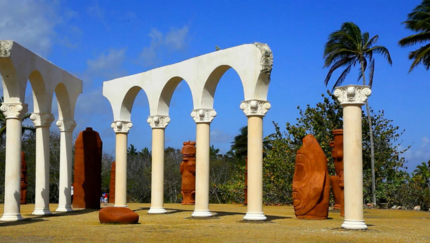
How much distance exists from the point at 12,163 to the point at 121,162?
6649 mm

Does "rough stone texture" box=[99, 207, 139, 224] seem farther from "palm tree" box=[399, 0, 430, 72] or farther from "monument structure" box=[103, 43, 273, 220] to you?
"palm tree" box=[399, 0, 430, 72]

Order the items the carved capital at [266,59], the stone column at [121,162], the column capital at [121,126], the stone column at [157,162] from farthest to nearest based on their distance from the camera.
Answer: the column capital at [121,126] < the stone column at [121,162] < the stone column at [157,162] < the carved capital at [266,59]

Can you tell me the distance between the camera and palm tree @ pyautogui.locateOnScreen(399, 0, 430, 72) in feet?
103

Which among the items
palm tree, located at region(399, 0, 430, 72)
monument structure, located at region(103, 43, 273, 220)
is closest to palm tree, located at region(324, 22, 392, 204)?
palm tree, located at region(399, 0, 430, 72)

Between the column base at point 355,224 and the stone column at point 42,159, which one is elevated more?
the stone column at point 42,159

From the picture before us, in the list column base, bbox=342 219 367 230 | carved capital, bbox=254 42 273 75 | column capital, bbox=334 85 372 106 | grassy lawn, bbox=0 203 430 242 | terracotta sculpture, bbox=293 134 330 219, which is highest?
carved capital, bbox=254 42 273 75

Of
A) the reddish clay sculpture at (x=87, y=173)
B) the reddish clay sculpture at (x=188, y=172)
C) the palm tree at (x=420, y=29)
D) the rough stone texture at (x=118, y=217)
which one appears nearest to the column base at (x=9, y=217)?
the rough stone texture at (x=118, y=217)

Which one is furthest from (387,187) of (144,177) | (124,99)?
(144,177)

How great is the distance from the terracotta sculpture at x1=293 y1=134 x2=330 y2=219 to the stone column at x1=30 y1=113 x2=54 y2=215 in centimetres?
1005

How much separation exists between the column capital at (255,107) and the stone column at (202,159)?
2.11m

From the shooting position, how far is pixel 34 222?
732 inches

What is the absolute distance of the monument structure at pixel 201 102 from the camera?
60.0 ft

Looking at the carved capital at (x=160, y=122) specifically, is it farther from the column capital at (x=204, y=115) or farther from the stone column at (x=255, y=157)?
the stone column at (x=255, y=157)

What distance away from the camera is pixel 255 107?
722 inches
